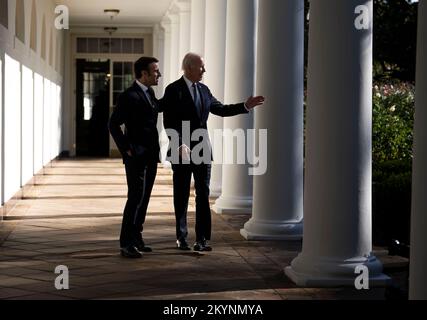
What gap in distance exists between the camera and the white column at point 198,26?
1684cm

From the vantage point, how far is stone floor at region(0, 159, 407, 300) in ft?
21.8

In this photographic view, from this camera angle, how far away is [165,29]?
82.9 feet

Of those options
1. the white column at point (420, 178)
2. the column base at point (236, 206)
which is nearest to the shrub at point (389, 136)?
the column base at point (236, 206)

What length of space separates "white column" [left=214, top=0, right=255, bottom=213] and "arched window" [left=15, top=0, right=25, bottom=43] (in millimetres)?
3930

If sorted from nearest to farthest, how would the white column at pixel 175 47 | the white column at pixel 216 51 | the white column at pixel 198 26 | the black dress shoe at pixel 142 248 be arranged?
the black dress shoe at pixel 142 248 → the white column at pixel 216 51 → the white column at pixel 198 26 → the white column at pixel 175 47

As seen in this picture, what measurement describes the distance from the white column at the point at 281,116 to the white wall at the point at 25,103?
345 centimetres

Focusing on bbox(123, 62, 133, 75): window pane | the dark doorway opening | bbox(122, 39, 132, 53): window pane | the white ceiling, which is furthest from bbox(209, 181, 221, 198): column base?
bbox(122, 39, 132, 53): window pane

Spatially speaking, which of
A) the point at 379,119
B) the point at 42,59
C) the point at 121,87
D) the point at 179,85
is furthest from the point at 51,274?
the point at 121,87

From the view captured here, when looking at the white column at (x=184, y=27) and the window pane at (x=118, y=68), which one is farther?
Answer: the window pane at (x=118, y=68)

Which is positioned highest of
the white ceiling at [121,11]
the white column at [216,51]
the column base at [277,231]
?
the white ceiling at [121,11]

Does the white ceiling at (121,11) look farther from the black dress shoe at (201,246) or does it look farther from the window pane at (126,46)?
the black dress shoe at (201,246)

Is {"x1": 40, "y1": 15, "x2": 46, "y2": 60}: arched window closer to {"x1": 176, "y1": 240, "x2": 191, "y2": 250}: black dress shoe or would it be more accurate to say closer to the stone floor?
the stone floor

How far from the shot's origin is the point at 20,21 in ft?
47.6

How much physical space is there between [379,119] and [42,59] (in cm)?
845
